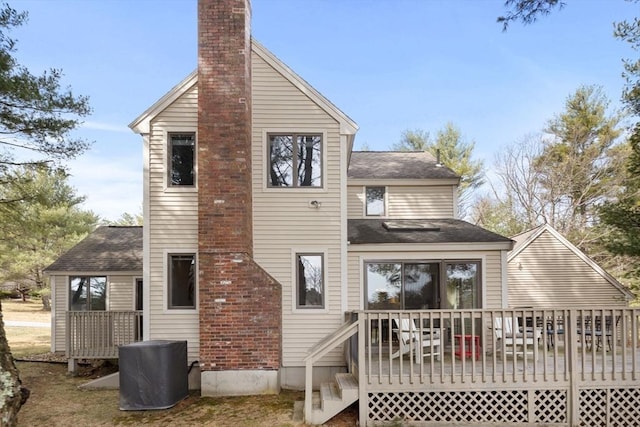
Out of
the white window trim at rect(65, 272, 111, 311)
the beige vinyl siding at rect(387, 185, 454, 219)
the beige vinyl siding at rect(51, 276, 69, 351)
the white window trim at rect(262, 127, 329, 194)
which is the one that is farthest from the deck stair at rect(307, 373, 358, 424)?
the beige vinyl siding at rect(51, 276, 69, 351)

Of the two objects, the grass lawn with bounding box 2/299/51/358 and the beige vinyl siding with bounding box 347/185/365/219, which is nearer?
the beige vinyl siding with bounding box 347/185/365/219

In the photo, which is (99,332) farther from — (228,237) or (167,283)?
(228,237)

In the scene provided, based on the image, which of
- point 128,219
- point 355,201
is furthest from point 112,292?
point 128,219

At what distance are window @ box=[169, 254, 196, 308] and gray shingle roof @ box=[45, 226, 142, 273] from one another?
340 cm

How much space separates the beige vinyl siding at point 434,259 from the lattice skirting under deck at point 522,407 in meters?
2.81

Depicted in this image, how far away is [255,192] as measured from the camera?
8.77 metres

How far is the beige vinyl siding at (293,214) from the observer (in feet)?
28.3

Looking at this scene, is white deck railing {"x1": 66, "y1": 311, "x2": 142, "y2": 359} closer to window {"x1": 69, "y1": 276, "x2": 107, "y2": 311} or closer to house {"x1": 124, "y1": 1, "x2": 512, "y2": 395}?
window {"x1": 69, "y1": 276, "x2": 107, "y2": 311}

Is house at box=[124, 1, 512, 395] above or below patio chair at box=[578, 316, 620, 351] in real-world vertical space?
above

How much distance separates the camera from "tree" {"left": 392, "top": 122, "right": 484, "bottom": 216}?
2848 cm

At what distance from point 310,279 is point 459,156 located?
78.1ft

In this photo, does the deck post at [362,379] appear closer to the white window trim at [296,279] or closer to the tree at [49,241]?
the white window trim at [296,279]

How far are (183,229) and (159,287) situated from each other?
4.32ft

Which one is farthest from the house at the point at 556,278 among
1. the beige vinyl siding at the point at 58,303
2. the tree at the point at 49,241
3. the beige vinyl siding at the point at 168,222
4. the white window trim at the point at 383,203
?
the tree at the point at 49,241
